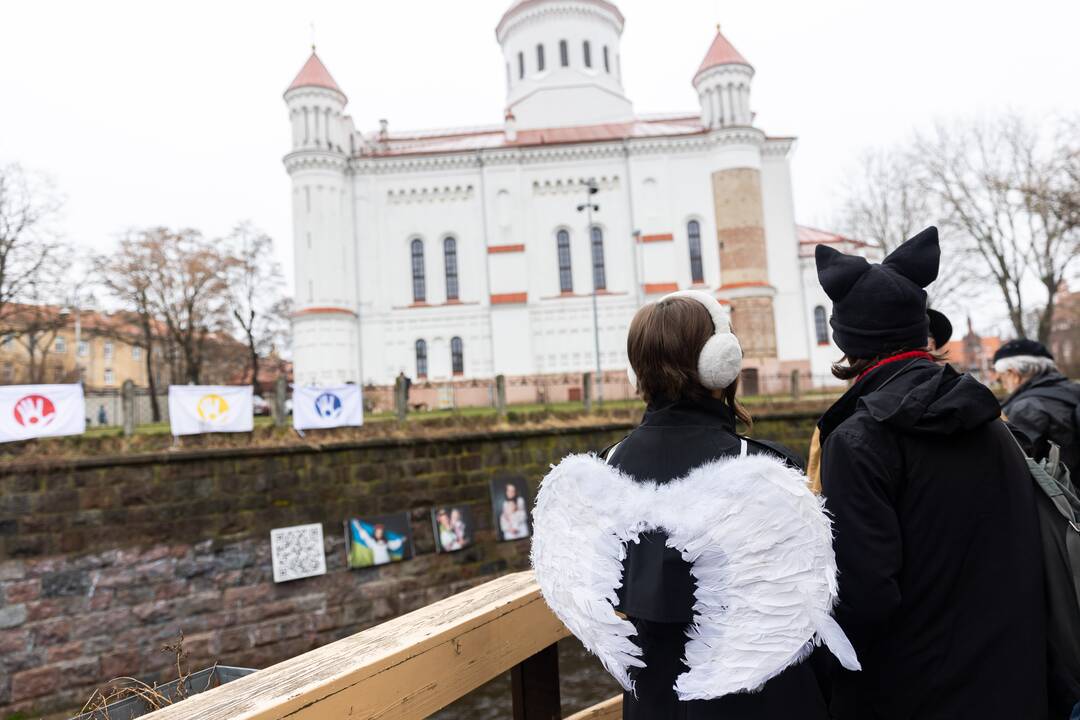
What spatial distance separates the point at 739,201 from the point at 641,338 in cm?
Result: 3540

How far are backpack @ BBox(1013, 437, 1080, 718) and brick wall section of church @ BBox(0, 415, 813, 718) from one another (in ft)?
37.9

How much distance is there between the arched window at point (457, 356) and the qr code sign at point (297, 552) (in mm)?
22680

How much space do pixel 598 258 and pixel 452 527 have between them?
2460 centimetres

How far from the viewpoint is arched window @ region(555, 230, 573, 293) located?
3578 centimetres

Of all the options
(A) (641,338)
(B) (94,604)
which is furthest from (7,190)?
(A) (641,338)

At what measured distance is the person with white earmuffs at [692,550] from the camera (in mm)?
1688

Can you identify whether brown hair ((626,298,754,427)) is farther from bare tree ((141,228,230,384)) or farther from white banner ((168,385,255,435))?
bare tree ((141,228,230,384))

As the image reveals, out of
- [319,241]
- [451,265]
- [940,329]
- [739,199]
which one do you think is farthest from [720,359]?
[739,199]

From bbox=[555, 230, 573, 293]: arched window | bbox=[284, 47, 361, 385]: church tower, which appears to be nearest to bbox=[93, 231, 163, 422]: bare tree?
bbox=[284, 47, 361, 385]: church tower

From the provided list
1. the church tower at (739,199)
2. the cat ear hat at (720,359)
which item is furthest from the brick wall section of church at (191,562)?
the church tower at (739,199)

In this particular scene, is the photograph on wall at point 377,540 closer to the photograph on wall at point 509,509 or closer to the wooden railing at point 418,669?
the photograph on wall at point 509,509

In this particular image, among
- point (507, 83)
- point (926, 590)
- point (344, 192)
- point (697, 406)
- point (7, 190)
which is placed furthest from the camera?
point (507, 83)

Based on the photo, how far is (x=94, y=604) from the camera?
10414 millimetres

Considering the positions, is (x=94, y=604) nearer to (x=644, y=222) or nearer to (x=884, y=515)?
(x=884, y=515)
